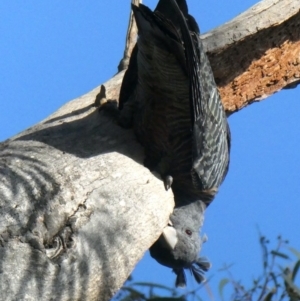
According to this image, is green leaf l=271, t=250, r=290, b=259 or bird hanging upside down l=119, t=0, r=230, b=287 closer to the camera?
bird hanging upside down l=119, t=0, r=230, b=287

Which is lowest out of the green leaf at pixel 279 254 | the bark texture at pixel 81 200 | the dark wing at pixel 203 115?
the bark texture at pixel 81 200

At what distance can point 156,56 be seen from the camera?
7.58ft

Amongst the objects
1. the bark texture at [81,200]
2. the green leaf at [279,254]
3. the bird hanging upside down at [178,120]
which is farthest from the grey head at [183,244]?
the green leaf at [279,254]

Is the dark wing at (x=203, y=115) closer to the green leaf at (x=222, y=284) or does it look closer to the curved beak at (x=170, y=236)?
the curved beak at (x=170, y=236)

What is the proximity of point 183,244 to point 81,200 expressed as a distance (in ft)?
1.68

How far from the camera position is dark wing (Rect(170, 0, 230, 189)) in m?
2.23

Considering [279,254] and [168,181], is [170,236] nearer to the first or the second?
[168,181]

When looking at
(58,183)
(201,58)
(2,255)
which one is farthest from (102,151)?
(2,255)

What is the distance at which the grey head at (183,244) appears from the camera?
2.42 metres

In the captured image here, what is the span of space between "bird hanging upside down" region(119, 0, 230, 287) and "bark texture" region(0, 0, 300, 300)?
0.09 m

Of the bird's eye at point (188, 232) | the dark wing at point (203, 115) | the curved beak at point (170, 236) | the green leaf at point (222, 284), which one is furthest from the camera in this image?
the green leaf at point (222, 284)

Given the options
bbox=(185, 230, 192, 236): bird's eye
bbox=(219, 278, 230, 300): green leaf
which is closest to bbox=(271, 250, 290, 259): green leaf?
bbox=(219, 278, 230, 300): green leaf

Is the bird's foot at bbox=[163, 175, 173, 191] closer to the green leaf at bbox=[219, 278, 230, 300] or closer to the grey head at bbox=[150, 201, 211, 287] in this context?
the grey head at bbox=[150, 201, 211, 287]

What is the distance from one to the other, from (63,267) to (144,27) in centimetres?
80
